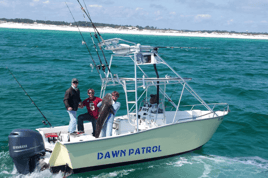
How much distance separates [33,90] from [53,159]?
9.93 m

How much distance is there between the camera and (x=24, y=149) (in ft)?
19.7

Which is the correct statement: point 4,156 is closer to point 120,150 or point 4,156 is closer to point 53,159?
point 53,159

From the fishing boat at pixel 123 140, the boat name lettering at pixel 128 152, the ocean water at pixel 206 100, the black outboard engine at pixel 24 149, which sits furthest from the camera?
the ocean water at pixel 206 100

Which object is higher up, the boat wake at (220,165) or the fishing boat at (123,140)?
the fishing boat at (123,140)

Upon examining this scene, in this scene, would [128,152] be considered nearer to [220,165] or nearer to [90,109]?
[90,109]

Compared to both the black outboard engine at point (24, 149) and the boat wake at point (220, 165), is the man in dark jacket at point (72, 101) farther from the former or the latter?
the boat wake at point (220, 165)

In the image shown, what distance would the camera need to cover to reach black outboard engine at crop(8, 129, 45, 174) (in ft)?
19.5

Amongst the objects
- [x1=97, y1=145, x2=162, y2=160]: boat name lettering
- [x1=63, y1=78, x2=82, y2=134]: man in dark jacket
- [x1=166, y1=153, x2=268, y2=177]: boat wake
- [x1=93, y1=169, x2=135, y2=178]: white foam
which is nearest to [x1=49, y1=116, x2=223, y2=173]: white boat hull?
[x1=97, y1=145, x2=162, y2=160]: boat name lettering

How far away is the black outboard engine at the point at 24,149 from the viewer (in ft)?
19.5

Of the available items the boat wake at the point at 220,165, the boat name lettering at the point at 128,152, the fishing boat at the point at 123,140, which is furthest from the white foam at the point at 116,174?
the boat wake at the point at 220,165

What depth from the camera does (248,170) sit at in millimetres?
7688

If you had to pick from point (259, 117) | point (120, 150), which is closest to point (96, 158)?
point (120, 150)

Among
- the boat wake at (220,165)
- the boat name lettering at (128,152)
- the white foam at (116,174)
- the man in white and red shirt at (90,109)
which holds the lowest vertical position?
the boat wake at (220,165)

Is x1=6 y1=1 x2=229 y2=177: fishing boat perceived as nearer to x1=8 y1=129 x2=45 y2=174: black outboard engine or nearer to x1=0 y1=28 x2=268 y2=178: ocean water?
x1=8 y1=129 x2=45 y2=174: black outboard engine
